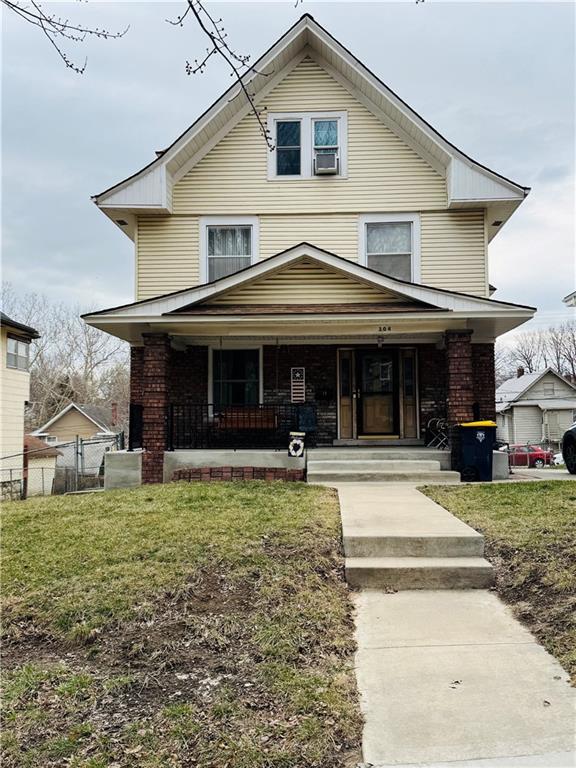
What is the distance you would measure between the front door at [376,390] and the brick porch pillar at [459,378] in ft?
7.05

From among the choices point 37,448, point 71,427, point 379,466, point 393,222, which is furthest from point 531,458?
point 71,427

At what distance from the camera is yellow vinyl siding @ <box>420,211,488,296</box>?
11.9 metres

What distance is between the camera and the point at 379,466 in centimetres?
980

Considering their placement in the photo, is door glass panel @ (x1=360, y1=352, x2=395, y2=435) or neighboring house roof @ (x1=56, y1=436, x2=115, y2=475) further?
neighboring house roof @ (x1=56, y1=436, x2=115, y2=475)

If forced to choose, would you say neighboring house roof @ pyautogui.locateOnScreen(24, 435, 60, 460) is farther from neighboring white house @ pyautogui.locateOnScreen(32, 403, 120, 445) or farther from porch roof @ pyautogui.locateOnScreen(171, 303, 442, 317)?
porch roof @ pyautogui.locateOnScreen(171, 303, 442, 317)

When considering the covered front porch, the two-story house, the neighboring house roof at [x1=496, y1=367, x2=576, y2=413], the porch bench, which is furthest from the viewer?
the neighboring house roof at [x1=496, y1=367, x2=576, y2=413]

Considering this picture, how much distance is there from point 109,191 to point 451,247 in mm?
7246

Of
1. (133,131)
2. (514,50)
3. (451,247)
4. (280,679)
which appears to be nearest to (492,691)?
(280,679)

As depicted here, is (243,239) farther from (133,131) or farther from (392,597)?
(392,597)

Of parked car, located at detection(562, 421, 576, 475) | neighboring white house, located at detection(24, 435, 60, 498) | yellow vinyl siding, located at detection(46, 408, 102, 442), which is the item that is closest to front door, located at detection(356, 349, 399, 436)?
parked car, located at detection(562, 421, 576, 475)

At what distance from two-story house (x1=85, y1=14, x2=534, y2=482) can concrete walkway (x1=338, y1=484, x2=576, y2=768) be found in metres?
7.54

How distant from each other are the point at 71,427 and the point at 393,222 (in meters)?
31.0

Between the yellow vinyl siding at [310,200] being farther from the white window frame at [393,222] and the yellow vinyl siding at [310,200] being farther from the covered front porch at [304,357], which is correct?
the covered front porch at [304,357]

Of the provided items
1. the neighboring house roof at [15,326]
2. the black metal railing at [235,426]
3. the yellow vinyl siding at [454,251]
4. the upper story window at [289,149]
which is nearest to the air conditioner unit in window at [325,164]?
the upper story window at [289,149]
